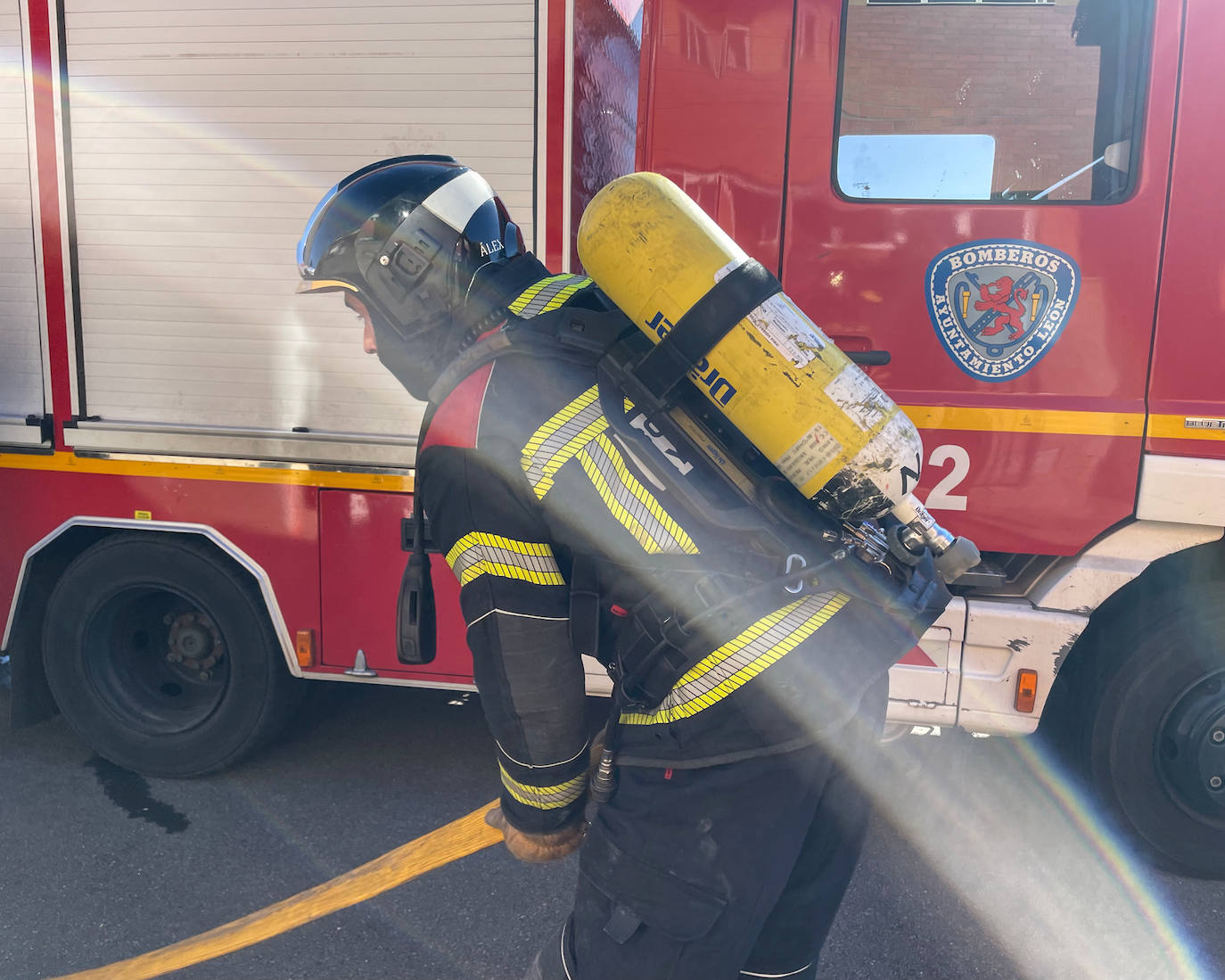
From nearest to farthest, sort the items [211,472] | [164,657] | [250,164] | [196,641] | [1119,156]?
[1119,156], [250,164], [211,472], [196,641], [164,657]

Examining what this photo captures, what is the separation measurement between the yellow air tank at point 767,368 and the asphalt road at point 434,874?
1746mm

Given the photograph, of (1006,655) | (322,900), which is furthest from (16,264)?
(1006,655)

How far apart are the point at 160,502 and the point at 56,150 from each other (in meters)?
1.21

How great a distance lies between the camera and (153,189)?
10.4ft

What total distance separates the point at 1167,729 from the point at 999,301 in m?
1.39

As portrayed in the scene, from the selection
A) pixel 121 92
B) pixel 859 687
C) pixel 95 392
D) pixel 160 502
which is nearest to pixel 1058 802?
pixel 859 687

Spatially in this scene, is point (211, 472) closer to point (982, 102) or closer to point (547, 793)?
point (547, 793)

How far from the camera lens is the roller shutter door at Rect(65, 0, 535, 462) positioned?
2984mm

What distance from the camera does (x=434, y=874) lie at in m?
2.99

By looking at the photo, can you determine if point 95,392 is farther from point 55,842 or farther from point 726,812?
point 726,812

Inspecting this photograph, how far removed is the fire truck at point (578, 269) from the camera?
8.93 feet

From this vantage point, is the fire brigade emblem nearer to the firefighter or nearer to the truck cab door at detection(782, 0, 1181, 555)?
the truck cab door at detection(782, 0, 1181, 555)

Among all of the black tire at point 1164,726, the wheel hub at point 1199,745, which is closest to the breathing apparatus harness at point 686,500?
the black tire at point 1164,726

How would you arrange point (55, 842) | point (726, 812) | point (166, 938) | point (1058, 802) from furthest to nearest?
point (1058, 802) < point (55, 842) < point (166, 938) < point (726, 812)
